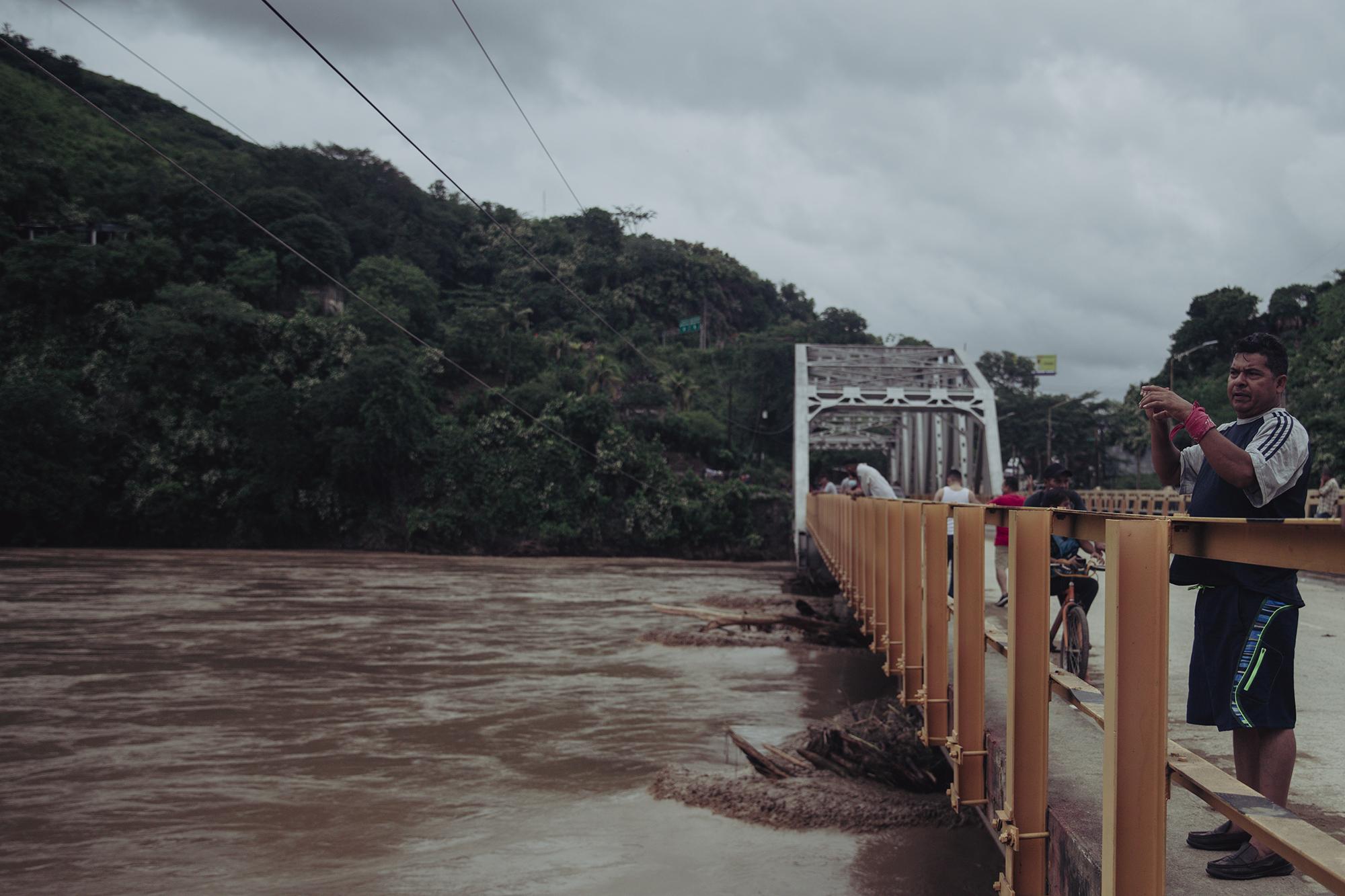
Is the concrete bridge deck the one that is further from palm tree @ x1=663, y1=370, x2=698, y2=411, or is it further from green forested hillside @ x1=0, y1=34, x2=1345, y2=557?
palm tree @ x1=663, y1=370, x2=698, y2=411

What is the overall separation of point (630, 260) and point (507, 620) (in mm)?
48299

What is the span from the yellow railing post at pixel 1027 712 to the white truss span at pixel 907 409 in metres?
21.3

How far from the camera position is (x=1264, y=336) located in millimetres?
2615

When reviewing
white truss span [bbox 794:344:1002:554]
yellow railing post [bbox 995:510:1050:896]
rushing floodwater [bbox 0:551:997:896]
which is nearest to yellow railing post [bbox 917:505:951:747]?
rushing floodwater [bbox 0:551:997:896]

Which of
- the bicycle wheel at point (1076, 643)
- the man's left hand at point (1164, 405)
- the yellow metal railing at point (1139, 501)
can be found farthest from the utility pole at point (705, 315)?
the man's left hand at point (1164, 405)

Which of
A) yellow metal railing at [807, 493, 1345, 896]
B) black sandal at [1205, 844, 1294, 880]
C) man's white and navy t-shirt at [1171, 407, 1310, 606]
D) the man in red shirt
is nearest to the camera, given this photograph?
yellow metal railing at [807, 493, 1345, 896]

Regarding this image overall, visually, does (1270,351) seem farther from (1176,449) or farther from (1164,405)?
(1176,449)

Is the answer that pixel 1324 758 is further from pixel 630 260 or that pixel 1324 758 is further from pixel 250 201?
pixel 630 260

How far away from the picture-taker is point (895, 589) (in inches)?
214

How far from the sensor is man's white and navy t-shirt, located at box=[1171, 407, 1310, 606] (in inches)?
93.2

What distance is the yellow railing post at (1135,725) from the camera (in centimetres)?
194

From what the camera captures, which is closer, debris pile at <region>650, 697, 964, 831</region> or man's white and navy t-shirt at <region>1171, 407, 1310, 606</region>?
man's white and navy t-shirt at <region>1171, 407, 1310, 606</region>

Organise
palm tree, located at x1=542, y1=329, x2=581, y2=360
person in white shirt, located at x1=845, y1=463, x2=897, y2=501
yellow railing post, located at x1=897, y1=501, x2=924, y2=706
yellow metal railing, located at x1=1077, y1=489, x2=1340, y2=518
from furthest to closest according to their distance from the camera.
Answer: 1. palm tree, located at x1=542, y1=329, x2=581, y2=360
2. yellow metal railing, located at x1=1077, y1=489, x2=1340, y2=518
3. person in white shirt, located at x1=845, y1=463, x2=897, y2=501
4. yellow railing post, located at x1=897, y1=501, x2=924, y2=706

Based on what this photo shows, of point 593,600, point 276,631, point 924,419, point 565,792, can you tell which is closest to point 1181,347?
point 924,419
